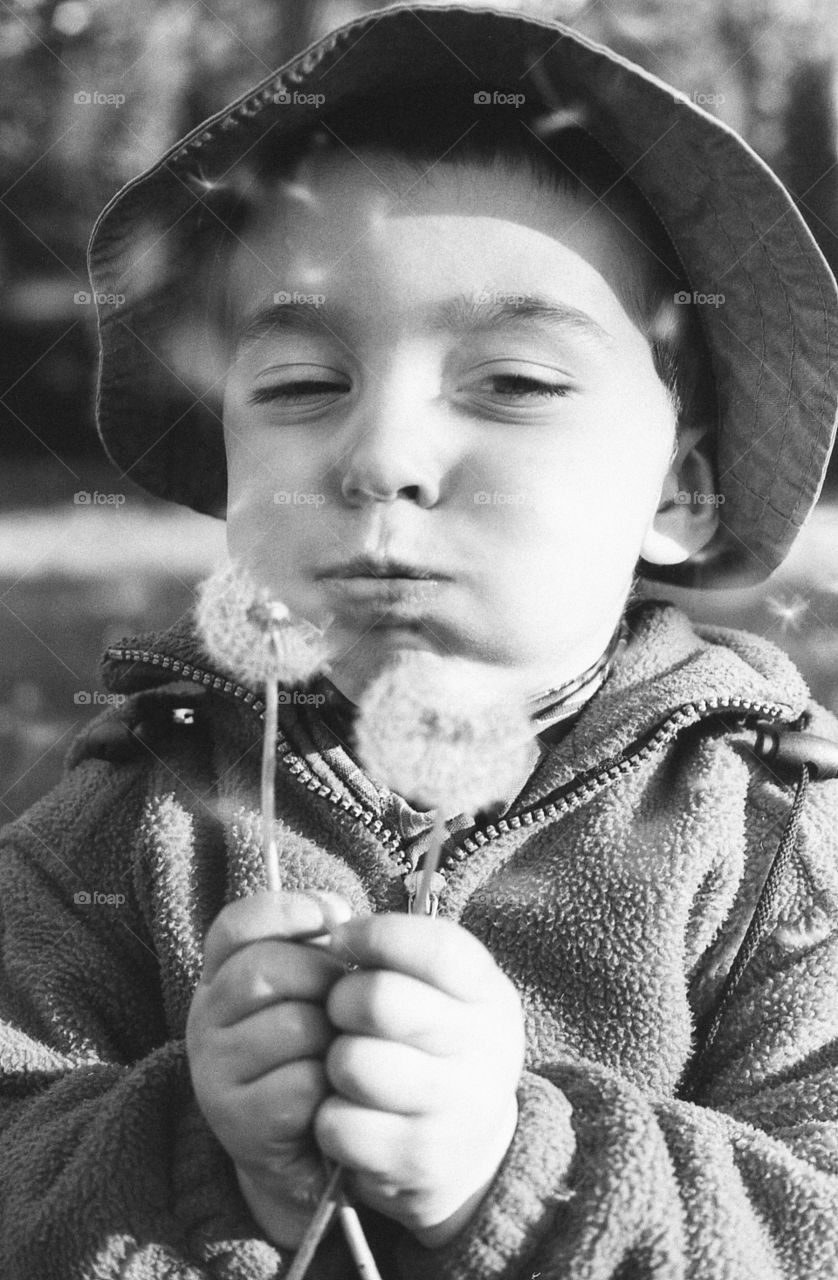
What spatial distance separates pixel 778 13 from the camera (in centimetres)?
94

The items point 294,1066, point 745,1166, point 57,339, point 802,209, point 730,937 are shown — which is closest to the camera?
point 294,1066

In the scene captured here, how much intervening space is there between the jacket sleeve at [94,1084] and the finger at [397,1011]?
15 cm

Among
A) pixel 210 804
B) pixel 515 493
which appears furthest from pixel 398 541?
pixel 210 804

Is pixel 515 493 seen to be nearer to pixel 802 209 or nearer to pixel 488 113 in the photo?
pixel 488 113

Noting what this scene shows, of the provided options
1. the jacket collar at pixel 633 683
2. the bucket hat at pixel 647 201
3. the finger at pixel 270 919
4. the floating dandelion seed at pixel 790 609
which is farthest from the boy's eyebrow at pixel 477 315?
the floating dandelion seed at pixel 790 609

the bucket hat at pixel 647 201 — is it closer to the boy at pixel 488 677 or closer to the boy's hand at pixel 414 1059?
the boy at pixel 488 677

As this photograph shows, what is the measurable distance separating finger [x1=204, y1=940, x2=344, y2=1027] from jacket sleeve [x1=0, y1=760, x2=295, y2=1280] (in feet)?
0.43

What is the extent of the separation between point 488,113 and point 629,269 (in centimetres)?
13

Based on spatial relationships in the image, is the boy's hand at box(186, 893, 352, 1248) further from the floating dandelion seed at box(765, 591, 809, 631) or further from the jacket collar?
the floating dandelion seed at box(765, 591, 809, 631)

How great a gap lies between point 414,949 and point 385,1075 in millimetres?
49

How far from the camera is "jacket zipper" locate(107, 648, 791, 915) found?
2.51 ft

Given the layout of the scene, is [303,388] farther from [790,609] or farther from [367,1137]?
[790,609]

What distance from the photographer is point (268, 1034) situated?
52cm

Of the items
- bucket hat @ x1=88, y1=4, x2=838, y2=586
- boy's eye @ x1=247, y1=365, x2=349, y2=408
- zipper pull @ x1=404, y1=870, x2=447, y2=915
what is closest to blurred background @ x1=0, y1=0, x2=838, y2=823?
bucket hat @ x1=88, y1=4, x2=838, y2=586
